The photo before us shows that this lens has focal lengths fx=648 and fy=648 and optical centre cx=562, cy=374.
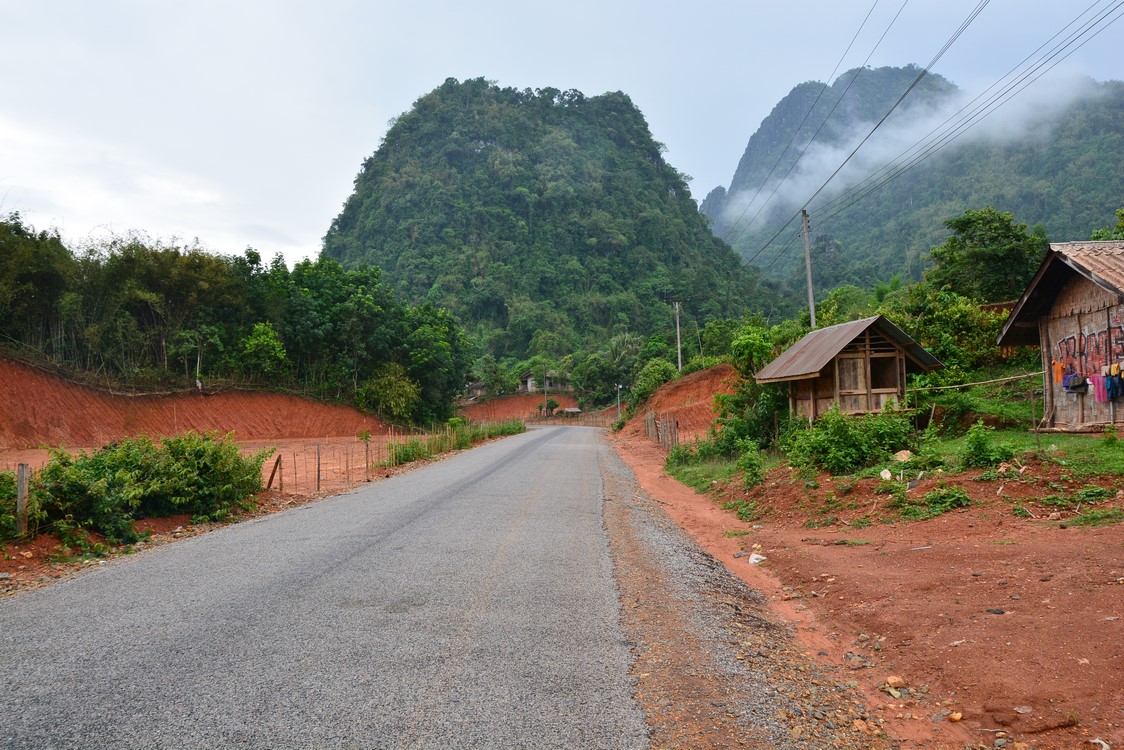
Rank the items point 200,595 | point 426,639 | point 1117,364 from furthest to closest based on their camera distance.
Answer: point 1117,364
point 200,595
point 426,639

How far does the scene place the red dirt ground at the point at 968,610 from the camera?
389 cm

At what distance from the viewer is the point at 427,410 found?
55.3m

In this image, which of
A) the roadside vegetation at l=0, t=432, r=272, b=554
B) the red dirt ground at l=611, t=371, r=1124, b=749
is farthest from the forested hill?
the red dirt ground at l=611, t=371, r=1124, b=749

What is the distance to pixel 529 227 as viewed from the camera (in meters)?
114

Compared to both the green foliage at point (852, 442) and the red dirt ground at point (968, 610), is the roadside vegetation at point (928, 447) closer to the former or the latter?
the green foliage at point (852, 442)

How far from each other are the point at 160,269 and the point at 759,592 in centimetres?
4071

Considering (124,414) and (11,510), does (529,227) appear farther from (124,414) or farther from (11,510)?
(11,510)

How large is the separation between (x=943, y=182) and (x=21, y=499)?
379ft


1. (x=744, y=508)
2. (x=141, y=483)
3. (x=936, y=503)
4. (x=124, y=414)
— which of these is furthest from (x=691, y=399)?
(x=141, y=483)

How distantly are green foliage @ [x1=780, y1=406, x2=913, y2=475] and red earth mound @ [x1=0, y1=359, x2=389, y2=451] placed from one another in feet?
71.2

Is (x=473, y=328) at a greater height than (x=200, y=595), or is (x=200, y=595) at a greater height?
(x=473, y=328)

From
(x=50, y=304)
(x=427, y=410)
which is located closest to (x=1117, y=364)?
(x=50, y=304)

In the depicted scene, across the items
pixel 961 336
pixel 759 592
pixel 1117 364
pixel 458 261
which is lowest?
pixel 759 592

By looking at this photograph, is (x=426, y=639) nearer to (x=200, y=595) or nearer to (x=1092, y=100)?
(x=200, y=595)
